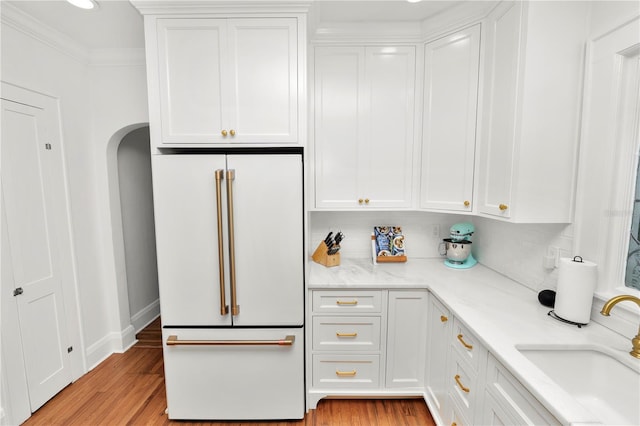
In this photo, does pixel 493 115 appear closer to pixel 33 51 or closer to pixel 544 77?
pixel 544 77

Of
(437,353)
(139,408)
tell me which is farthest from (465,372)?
(139,408)

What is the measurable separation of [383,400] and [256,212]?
1.68 meters

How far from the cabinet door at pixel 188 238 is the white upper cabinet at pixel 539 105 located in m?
1.66

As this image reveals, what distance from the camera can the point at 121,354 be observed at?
2.59m

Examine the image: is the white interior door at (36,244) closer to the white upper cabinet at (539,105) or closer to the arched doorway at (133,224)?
the arched doorway at (133,224)

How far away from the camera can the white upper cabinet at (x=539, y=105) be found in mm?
1420

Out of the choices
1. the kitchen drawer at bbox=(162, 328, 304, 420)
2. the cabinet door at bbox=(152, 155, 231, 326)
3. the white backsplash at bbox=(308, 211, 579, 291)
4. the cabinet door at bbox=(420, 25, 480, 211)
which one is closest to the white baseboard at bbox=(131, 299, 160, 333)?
the kitchen drawer at bbox=(162, 328, 304, 420)

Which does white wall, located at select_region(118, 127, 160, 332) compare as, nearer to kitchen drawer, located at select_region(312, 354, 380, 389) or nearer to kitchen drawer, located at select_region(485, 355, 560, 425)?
kitchen drawer, located at select_region(312, 354, 380, 389)

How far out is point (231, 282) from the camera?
5.53ft

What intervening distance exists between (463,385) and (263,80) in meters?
2.02

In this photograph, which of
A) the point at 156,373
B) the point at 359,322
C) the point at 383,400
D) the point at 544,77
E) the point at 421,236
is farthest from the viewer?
the point at 421,236

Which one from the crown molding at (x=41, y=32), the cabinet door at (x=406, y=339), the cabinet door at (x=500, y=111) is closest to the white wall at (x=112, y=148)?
the crown molding at (x=41, y=32)

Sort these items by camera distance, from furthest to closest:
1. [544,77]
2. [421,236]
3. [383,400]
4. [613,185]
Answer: [421,236], [383,400], [544,77], [613,185]

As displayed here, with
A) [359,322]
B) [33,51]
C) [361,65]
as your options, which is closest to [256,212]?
[359,322]
